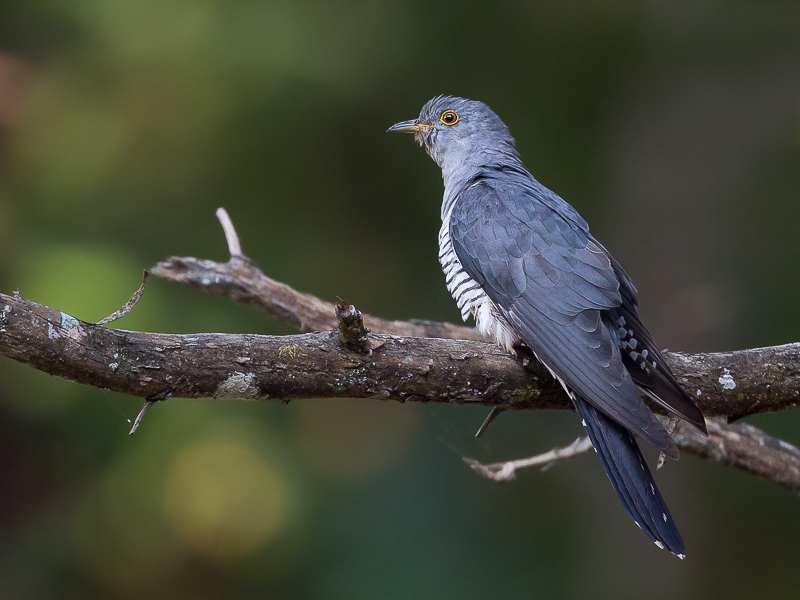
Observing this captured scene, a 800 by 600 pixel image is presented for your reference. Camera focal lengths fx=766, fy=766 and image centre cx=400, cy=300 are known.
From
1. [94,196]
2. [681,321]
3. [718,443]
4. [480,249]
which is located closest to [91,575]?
[94,196]

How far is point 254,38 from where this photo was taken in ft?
15.2

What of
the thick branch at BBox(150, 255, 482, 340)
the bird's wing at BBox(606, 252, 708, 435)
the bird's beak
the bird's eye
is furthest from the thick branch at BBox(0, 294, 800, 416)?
the bird's beak

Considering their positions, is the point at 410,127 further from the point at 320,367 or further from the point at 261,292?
the point at 320,367

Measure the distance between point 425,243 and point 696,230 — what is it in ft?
5.76

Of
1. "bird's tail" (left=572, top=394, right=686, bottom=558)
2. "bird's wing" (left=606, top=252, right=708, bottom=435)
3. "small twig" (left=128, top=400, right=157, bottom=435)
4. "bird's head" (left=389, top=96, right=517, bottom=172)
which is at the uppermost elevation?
"bird's head" (left=389, top=96, right=517, bottom=172)

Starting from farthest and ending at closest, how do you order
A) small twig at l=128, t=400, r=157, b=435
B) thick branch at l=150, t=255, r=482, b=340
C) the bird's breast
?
thick branch at l=150, t=255, r=482, b=340 → the bird's breast → small twig at l=128, t=400, r=157, b=435

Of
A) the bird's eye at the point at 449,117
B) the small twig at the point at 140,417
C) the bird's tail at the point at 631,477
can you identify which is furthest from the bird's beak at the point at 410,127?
the small twig at the point at 140,417

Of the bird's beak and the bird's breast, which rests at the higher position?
the bird's beak

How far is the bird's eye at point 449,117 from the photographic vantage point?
367 cm

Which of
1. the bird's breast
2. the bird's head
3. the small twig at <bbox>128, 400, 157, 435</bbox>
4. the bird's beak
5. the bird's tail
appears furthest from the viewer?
the bird's beak

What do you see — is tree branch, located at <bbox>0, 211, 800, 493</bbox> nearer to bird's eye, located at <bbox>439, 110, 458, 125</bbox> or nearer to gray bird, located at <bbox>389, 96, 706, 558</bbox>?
gray bird, located at <bbox>389, 96, 706, 558</bbox>

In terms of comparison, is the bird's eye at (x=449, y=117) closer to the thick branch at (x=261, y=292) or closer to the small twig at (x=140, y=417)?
the thick branch at (x=261, y=292)

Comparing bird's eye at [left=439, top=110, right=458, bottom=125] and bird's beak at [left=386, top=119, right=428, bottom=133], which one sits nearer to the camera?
bird's eye at [left=439, top=110, right=458, bottom=125]

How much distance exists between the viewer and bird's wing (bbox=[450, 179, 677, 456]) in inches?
87.1
